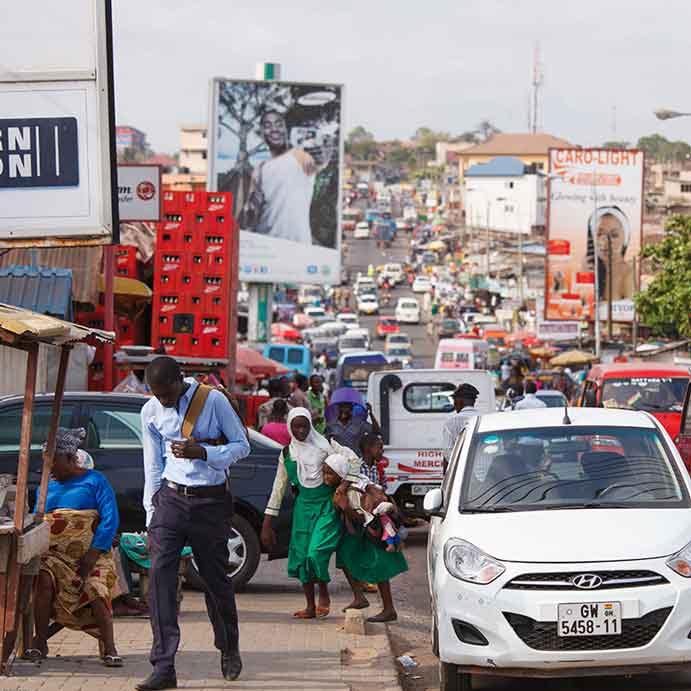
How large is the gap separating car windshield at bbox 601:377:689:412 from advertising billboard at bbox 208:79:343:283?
140 ft

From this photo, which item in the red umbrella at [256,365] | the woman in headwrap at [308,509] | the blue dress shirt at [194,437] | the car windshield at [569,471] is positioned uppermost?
the blue dress shirt at [194,437]

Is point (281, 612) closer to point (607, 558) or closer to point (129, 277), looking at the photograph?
point (607, 558)

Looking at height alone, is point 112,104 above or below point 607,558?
above

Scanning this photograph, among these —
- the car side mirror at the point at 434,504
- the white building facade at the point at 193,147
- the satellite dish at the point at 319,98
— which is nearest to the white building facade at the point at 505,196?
the white building facade at the point at 193,147

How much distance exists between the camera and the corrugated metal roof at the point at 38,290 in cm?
1828

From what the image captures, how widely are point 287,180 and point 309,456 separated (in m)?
53.3

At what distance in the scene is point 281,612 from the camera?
11422mm

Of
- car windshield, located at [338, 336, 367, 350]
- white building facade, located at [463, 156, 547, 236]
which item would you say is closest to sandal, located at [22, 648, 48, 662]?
car windshield, located at [338, 336, 367, 350]

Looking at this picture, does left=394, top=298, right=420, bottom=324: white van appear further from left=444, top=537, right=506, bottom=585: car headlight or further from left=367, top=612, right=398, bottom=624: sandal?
left=444, top=537, right=506, bottom=585: car headlight

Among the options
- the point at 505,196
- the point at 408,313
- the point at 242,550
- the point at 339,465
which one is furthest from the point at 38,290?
the point at 505,196

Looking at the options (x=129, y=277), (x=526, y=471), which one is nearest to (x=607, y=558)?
(x=526, y=471)

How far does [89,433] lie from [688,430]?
19.3 ft

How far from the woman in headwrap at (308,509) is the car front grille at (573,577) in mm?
3139

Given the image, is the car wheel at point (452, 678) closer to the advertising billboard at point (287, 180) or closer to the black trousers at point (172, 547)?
the black trousers at point (172, 547)
